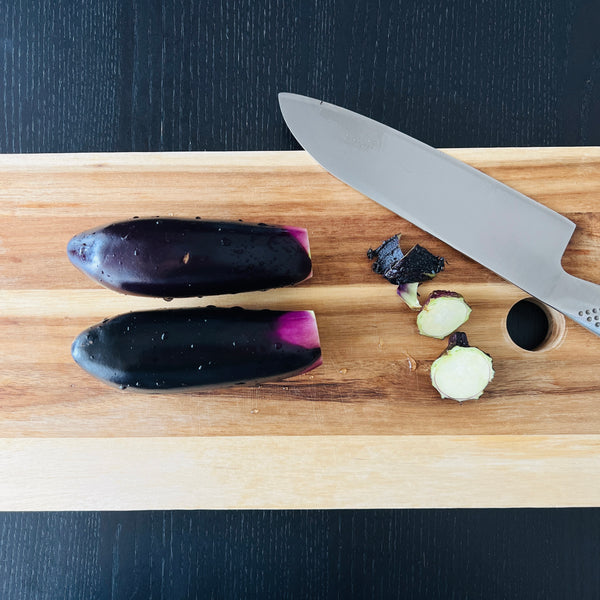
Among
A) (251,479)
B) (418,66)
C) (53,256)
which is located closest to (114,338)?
(53,256)

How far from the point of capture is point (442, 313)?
3.48 feet

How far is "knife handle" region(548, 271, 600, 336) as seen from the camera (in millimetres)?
1075

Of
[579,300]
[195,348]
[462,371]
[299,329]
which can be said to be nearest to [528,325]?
[579,300]

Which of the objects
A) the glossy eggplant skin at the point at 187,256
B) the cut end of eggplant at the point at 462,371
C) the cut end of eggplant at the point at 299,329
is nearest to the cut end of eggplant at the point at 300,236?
the glossy eggplant skin at the point at 187,256

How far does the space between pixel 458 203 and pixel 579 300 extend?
327mm

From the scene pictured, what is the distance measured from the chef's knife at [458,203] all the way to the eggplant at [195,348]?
0.34 m

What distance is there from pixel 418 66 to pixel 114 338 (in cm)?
92

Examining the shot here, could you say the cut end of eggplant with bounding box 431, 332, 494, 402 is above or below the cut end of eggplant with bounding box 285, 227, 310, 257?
below

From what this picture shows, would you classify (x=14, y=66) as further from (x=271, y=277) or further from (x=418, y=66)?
(x=418, y=66)

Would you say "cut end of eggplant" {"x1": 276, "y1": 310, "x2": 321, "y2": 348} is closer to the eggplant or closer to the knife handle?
the eggplant

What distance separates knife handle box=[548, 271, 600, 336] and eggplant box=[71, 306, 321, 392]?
0.53m

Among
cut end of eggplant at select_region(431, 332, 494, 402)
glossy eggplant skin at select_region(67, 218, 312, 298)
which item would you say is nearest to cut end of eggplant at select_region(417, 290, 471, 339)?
cut end of eggplant at select_region(431, 332, 494, 402)

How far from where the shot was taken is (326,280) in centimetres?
111

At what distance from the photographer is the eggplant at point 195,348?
3.24 feet
